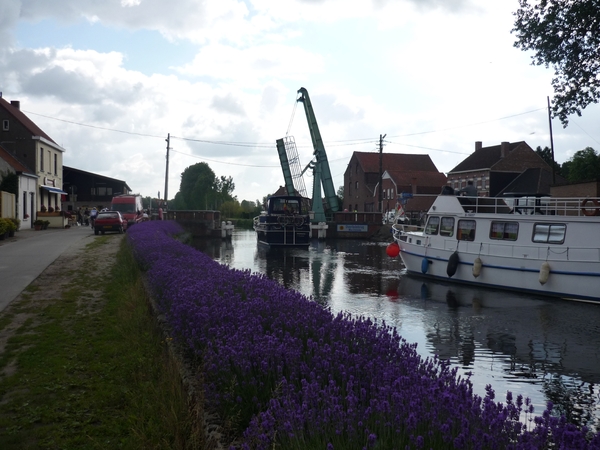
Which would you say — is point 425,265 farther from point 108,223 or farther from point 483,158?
point 483,158

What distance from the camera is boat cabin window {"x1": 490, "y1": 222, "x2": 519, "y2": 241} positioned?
1856 centimetres

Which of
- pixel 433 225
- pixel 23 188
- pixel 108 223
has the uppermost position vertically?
pixel 23 188

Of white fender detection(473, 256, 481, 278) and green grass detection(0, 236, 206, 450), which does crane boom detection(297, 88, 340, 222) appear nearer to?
white fender detection(473, 256, 481, 278)

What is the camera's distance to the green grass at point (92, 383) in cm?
475

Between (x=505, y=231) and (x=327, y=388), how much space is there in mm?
16377

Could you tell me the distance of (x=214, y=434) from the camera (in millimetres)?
3998

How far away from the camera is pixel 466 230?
65.9 feet

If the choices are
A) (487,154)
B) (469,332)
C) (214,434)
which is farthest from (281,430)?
(487,154)

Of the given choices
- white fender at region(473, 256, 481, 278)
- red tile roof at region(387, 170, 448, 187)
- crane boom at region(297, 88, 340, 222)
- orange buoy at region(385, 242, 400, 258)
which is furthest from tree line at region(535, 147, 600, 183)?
white fender at region(473, 256, 481, 278)

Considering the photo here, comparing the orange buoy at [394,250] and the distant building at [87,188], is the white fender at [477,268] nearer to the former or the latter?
the orange buoy at [394,250]

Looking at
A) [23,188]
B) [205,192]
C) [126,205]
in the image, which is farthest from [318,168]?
[205,192]

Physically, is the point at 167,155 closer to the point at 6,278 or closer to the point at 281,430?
the point at 6,278

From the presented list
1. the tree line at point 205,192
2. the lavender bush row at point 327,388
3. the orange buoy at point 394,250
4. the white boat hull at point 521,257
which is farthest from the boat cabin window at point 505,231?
the tree line at point 205,192

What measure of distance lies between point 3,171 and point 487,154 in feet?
167
